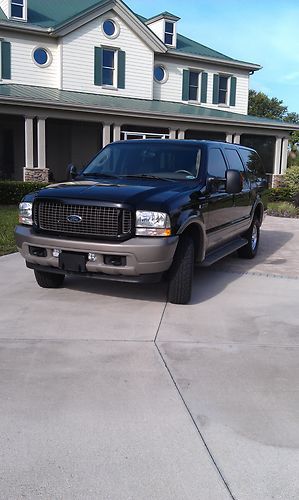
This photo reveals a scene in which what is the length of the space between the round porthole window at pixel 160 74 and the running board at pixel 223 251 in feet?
59.4

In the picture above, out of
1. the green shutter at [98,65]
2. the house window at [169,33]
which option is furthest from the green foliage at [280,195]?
the house window at [169,33]

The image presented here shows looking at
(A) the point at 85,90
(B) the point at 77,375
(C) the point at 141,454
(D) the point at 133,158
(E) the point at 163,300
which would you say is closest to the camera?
(C) the point at 141,454

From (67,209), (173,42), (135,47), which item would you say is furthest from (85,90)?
(67,209)

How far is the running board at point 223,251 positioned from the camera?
21.4 feet

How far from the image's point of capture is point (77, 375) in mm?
3969

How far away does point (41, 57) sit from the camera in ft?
71.0

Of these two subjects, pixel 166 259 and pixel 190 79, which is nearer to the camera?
pixel 166 259

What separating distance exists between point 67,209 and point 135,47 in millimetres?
19598

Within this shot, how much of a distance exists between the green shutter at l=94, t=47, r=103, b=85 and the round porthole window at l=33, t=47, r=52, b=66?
6.48 feet

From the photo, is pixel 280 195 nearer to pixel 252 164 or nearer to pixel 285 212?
pixel 285 212

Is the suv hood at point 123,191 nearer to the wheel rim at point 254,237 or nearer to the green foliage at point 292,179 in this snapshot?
the wheel rim at point 254,237

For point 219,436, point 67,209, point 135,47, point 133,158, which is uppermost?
point 135,47

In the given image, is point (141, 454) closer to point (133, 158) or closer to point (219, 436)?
point (219, 436)

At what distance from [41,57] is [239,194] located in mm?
16674
